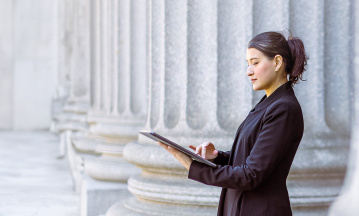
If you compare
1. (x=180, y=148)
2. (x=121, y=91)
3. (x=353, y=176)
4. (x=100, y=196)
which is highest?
(x=121, y=91)

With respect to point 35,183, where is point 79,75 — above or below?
above

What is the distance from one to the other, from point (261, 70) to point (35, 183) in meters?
9.07

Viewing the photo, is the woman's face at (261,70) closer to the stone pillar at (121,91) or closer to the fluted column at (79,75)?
the stone pillar at (121,91)

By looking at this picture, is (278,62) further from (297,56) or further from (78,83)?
(78,83)

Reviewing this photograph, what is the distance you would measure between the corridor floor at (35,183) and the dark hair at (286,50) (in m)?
6.09

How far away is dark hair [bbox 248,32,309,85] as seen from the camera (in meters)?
3.30

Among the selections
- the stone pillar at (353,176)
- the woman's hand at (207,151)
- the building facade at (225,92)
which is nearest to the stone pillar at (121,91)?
the building facade at (225,92)

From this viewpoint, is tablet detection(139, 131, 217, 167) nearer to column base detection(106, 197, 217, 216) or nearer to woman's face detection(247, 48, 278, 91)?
woman's face detection(247, 48, 278, 91)

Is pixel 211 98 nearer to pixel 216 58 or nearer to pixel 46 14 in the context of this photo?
pixel 216 58

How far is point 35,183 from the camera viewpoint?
1153 cm

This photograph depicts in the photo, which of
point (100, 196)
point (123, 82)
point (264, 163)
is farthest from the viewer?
point (123, 82)

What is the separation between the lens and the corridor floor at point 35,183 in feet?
29.5

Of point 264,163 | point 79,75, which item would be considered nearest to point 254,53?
point 264,163

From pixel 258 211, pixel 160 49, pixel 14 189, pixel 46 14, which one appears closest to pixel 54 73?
pixel 46 14
